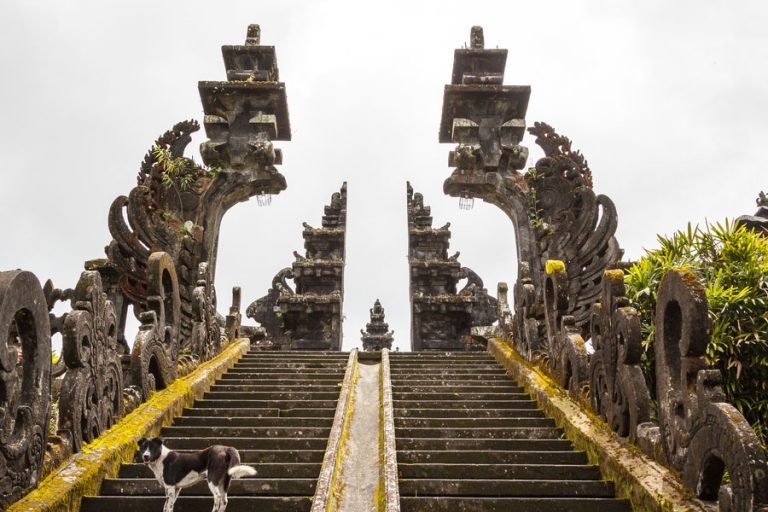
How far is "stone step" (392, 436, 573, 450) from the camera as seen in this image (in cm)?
616

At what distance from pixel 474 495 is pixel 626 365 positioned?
5.38 feet

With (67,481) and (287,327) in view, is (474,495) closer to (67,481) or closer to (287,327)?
(67,481)

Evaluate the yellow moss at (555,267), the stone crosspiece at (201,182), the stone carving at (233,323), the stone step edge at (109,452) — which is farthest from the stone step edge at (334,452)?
the stone crosspiece at (201,182)

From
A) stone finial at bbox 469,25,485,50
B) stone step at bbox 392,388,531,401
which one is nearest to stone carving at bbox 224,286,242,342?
stone step at bbox 392,388,531,401

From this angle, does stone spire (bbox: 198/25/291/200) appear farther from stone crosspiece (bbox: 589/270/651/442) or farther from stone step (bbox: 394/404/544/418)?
stone crosspiece (bbox: 589/270/651/442)

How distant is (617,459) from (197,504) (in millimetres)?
3106

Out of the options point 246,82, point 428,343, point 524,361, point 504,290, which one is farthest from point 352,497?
point 246,82

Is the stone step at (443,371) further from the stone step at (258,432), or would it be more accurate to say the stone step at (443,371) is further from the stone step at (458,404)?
the stone step at (258,432)

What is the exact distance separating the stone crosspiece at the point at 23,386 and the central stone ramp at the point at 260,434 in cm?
58

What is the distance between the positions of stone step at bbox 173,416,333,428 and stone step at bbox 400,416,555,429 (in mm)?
783

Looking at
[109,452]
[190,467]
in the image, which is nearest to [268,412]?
[109,452]

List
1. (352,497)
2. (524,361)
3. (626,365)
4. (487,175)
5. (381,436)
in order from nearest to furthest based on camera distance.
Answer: (352,497), (626,365), (381,436), (524,361), (487,175)

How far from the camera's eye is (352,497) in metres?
5.07

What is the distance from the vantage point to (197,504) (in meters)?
4.80
